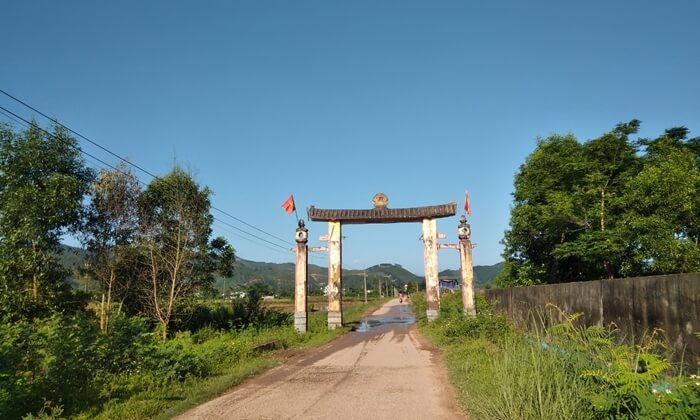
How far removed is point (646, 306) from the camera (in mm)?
6859

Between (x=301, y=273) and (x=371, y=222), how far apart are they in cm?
402

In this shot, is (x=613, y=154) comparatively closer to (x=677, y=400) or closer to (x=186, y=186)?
(x=186, y=186)

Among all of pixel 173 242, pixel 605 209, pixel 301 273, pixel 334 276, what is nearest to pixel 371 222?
pixel 334 276

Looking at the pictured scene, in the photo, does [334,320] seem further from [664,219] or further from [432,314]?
[664,219]

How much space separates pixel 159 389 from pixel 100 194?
12759mm

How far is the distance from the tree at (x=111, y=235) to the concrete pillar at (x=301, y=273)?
20.8 ft

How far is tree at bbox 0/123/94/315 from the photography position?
15898 millimetres

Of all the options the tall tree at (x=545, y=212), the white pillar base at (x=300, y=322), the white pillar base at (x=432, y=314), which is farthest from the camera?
the tall tree at (x=545, y=212)

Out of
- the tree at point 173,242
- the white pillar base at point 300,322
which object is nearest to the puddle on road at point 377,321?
the white pillar base at point 300,322

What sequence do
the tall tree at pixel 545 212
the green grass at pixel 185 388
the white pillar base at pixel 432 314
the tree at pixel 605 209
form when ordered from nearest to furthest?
the green grass at pixel 185 388 → the tree at pixel 605 209 → the white pillar base at pixel 432 314 → the tall tree at pixel 545 212

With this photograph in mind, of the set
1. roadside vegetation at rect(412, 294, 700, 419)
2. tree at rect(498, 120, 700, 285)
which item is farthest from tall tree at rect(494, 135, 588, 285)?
roadside vegetation at rect(412, 294, 700, 419)

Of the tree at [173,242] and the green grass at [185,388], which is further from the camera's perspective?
the tree at [173,242]

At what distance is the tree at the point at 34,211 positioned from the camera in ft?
52.2

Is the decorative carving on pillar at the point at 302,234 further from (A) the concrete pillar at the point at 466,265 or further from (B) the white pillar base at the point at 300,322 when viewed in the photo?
(A) the concrete pillar at the point at 466,265
